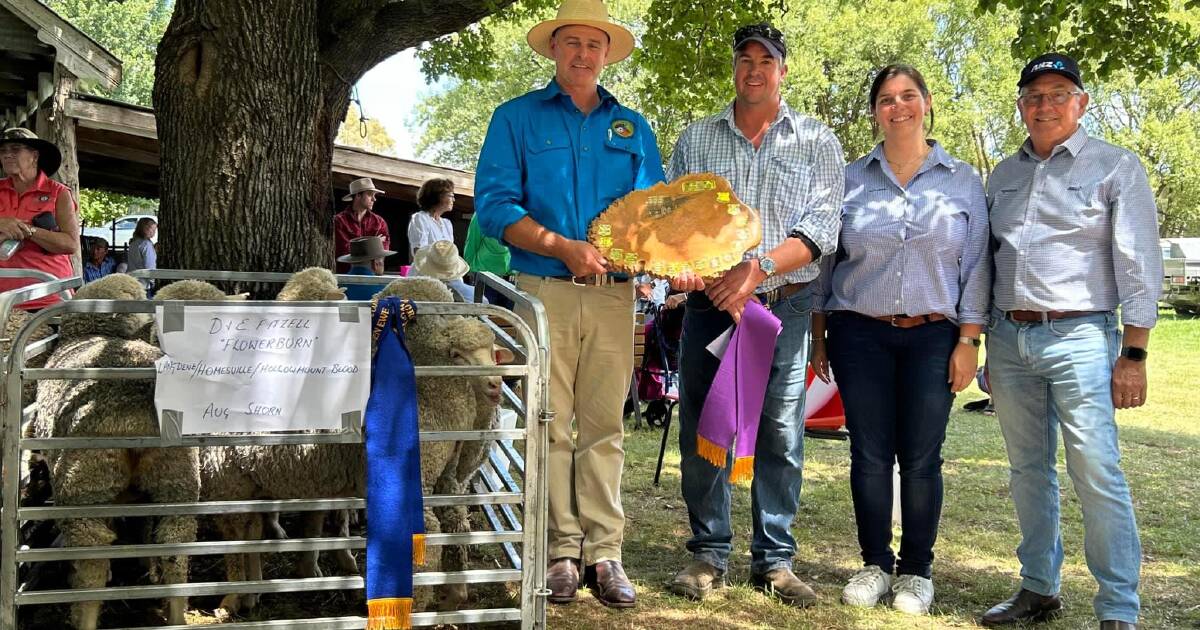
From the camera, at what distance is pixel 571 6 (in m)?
4.23

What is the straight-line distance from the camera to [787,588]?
14.1 ft

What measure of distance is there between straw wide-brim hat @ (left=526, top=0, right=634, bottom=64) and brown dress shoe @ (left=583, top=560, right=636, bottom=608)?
2319 millimetres

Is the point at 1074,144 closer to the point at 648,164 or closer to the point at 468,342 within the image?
the point at 648,164

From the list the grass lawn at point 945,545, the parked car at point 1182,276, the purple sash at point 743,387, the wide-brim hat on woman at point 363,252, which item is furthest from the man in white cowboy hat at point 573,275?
the parked car at point 1182,276

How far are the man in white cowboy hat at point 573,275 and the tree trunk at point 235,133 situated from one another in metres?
1.36

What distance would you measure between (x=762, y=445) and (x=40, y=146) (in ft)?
14.8

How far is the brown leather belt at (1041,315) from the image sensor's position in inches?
152

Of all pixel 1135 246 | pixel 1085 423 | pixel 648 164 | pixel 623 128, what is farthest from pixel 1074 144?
pixel 623 128

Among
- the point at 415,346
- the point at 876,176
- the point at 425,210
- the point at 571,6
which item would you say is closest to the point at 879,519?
the point at 876,176

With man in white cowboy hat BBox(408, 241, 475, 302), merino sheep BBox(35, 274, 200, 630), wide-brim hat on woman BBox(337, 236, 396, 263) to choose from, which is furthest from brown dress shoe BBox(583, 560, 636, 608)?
wide-brim hat on woman BBox(337, 236, 396, 263)

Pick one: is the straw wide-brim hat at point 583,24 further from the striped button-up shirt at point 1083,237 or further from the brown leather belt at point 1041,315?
the brown leather belt at point 1041,315

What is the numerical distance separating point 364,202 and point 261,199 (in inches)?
213

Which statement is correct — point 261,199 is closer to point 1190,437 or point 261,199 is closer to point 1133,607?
point 1133,607

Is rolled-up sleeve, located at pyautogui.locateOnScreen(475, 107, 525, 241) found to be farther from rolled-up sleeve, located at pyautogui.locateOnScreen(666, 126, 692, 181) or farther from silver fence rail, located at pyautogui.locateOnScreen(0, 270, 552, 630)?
rolled-up sleeve, located at pyautogui.locateOnScreen(666, 126, 692, 181)
